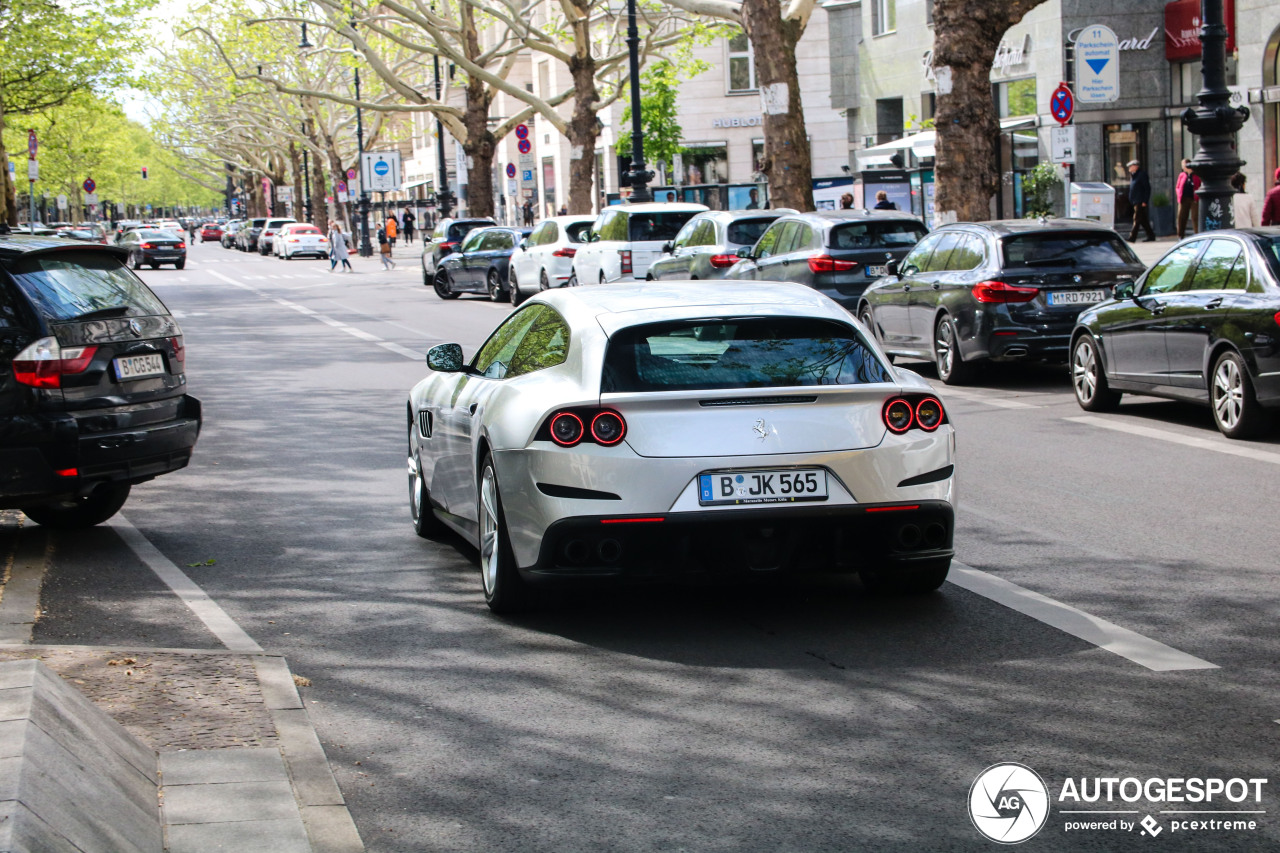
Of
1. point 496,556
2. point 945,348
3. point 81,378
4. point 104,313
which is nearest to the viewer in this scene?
point 496,556

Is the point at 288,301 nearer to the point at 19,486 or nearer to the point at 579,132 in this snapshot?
the point at 579,132

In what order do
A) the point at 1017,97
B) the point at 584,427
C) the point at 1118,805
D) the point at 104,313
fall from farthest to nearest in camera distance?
the point at 1017,97 < the point at 104,313 < the point at 584,427 < the point at 1118,805

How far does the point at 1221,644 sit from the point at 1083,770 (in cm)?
170

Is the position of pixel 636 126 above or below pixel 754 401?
above

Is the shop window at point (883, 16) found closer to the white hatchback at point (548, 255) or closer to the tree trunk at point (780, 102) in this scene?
the tree trunk at point (780, 102)

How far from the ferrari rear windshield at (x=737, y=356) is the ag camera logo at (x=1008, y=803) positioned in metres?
2.22

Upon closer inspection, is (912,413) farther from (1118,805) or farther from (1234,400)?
(1234,400)

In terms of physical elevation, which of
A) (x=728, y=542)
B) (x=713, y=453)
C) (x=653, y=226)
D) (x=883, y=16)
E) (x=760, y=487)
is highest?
(x=883, y=16)

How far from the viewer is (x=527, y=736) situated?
5379mm

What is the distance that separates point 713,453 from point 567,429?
1.91 ft

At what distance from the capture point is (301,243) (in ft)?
233

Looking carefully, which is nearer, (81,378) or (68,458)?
(68,458)

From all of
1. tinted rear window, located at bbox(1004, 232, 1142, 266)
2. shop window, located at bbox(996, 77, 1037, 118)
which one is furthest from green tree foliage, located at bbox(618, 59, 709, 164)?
tinted rear window, located at bbox(1004, 232, 1142, 266)

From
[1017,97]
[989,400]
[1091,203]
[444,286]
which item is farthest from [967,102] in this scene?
[1017,97]
